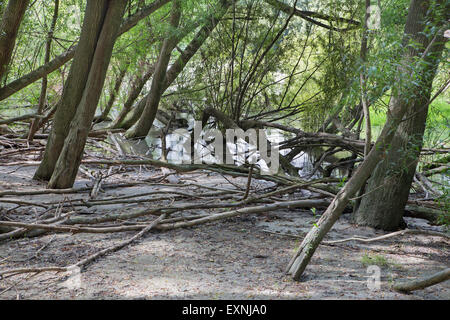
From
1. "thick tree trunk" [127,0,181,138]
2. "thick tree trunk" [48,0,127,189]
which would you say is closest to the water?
"thick tree trunk" [127,0,181,138]

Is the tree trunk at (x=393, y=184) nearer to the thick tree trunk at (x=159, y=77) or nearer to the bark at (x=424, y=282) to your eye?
the bark at (x=424, y=282)

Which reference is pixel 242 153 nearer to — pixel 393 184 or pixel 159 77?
pixel 159 77

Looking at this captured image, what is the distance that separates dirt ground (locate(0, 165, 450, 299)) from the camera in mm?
2686

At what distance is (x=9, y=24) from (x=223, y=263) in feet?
12.5

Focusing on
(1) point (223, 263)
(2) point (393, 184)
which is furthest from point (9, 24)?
(2) point (393, 184)

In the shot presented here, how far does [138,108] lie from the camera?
11039 millimetres

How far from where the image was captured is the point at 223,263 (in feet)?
10.9

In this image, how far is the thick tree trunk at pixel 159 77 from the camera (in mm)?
8406

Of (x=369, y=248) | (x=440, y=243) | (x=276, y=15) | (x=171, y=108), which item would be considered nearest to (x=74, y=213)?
(x=369, y=248)

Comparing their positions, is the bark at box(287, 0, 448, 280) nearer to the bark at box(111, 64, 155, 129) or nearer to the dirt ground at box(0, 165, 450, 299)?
the dirt ground at box(0, 165, 450, 299)

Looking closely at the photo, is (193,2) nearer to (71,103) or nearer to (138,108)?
(71,103)

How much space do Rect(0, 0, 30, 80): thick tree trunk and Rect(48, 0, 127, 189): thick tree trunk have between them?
3.01ft
